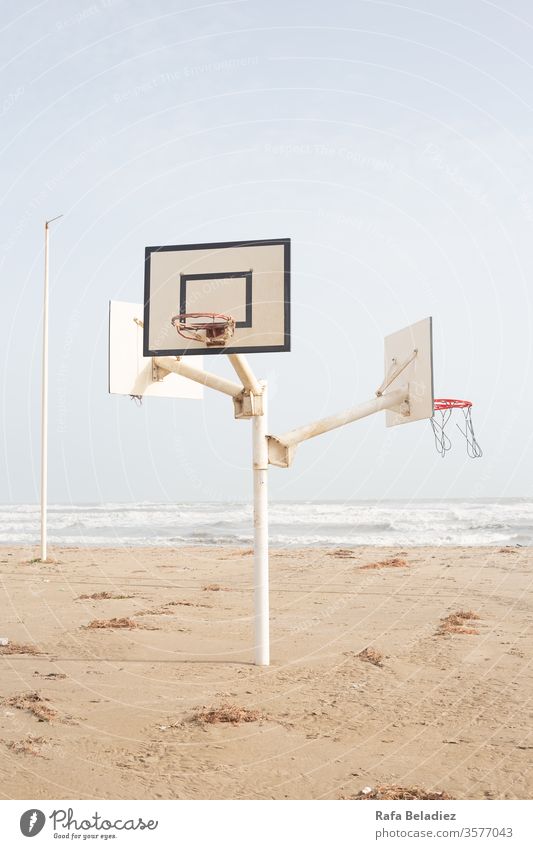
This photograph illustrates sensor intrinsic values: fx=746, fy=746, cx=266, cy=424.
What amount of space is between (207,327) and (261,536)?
229 cm

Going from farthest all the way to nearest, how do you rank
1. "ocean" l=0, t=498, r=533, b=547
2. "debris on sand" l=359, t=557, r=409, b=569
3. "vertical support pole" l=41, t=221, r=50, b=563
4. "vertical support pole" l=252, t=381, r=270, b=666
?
"ocean" l=0, t=498, r=533, b=547, "debris on sand" l=359, t=557, r=409, b=569, "vertical support pole" l=41, t=221, r=50, b=563, "vertical support pole" l=252, t=381, r=270, b=666

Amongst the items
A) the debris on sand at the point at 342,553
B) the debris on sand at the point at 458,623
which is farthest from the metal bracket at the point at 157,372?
the debris on sand at the point at 342,553

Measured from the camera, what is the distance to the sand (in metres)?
4.91

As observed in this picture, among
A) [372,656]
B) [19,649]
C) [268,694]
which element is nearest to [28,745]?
[268,694]

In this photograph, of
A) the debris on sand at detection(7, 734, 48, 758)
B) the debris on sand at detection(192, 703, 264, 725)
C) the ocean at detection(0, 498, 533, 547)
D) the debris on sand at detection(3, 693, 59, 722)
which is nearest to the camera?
the debris on sand at detection(7, 734, 48, 758)

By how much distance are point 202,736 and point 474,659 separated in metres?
3.77

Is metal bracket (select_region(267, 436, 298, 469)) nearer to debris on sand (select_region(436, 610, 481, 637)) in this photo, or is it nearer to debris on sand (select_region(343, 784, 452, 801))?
debris on sand (select_region(436, 610, 481, 637))

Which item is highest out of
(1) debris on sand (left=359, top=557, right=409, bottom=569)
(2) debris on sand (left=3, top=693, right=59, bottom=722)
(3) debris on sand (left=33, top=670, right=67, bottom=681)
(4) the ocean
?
(2) debris on sand (left=3, top=693, right=59, bottom=722)

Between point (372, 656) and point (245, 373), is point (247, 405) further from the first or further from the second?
point (372, 656)

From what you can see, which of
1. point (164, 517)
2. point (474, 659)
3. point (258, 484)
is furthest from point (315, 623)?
point (164, 517)

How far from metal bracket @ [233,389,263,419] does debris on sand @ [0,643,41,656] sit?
3.67m

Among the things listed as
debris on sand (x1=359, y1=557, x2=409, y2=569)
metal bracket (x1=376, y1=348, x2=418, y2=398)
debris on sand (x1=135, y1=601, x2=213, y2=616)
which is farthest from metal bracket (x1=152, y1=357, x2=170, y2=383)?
debris on sand (x1=359, y1=557, x2=409, y2=569)

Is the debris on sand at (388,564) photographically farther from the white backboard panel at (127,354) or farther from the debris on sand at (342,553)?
the white backboard panel at (127,354)

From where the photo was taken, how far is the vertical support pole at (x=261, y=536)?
782 centimetres
